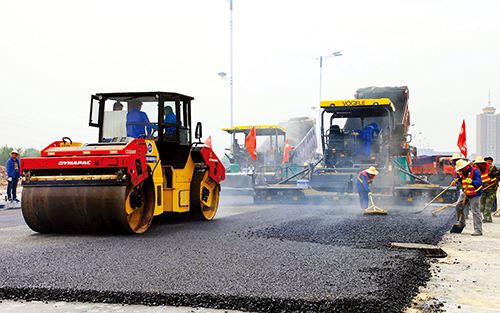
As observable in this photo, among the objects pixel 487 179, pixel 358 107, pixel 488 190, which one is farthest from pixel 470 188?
pixel 358 107

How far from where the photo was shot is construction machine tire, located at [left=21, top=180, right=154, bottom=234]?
5.91m

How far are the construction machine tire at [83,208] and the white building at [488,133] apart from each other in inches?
3078

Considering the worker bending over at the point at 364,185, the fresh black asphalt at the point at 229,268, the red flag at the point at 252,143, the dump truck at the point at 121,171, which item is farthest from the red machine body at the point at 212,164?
the red flag at the point at 252,143

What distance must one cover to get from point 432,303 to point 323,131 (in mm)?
8193

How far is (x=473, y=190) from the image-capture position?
7402mm

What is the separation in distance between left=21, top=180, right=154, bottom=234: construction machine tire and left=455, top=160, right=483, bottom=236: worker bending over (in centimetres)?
449

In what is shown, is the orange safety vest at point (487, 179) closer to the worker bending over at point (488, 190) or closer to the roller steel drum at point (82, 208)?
the worker bending over at point (488, 190)

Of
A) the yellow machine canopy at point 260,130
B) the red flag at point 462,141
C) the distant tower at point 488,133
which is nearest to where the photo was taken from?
the red flag at point 462,141

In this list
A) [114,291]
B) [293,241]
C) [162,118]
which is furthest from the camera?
[162,118]

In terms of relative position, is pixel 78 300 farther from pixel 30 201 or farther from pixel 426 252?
pixel 426 252

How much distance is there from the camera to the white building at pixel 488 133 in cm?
7706

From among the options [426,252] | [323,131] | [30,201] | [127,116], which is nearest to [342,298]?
[426,252]

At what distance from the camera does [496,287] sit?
4.11 m

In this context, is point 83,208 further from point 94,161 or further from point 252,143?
point 252,143
